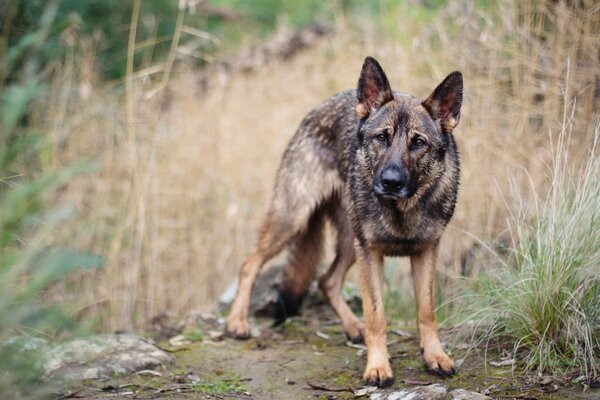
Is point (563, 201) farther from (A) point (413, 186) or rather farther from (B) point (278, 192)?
(B) point (278, 192)

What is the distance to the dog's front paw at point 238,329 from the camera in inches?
198

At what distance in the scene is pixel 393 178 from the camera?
3.54 m

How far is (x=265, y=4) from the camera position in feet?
48.5

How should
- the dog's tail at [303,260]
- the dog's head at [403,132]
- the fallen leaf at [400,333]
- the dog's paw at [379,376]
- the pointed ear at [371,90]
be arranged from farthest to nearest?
the dog's tail at [303,260] < the fallen leaf at [400,333] < the pointed ear at [371,90] < the dog's paw at [379,376] < the dog's head at [403,132]

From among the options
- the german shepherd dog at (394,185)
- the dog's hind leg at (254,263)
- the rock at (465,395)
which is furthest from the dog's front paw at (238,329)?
the rock at (465,395)

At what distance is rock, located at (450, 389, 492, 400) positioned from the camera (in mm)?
3255

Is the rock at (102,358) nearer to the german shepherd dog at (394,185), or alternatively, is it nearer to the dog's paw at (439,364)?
the german shepherd dog at (394,185)

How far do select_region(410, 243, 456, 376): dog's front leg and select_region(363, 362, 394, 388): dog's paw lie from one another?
26 cm

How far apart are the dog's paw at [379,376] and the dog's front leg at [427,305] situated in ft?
0.86

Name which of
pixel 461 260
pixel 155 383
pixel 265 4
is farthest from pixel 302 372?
pixel 265 4

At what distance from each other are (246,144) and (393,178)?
173 inches

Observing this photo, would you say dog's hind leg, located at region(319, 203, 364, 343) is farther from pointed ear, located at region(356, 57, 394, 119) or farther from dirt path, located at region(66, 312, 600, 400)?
pointed ear, located at region(356, 57, 394, 119)

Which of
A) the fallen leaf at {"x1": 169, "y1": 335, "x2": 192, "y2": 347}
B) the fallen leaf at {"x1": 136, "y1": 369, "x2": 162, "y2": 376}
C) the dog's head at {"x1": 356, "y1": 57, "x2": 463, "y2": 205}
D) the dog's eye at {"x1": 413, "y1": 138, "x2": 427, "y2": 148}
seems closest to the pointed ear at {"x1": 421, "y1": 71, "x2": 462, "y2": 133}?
the dog's head at {"x1": 356, "y1": 57, "x2": 463, "y2": 205}

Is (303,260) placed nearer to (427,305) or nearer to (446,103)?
(427,305)
